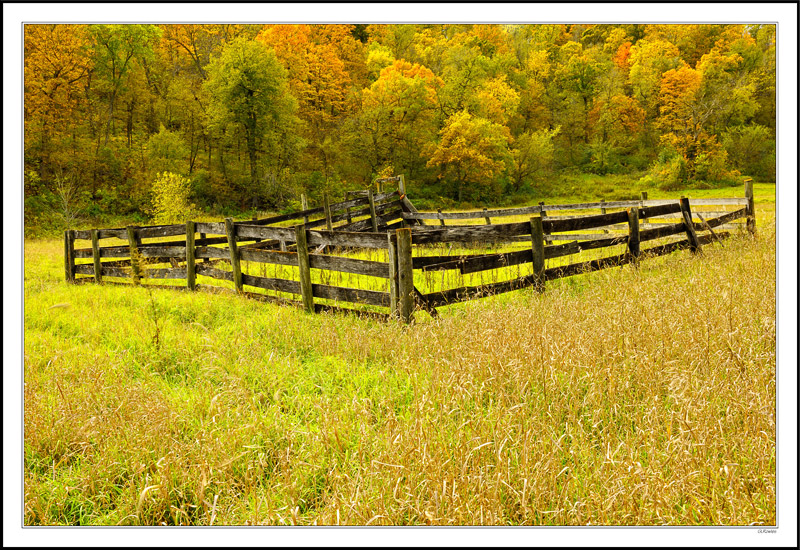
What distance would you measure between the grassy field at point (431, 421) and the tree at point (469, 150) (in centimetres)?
3688

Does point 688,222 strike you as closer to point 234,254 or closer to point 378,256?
point 378,256

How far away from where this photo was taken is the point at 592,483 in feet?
8.88

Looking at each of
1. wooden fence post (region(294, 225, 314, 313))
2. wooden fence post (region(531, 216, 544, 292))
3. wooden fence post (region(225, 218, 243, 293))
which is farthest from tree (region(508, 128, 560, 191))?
wooden fence post (region(294, 225, 314, 313))

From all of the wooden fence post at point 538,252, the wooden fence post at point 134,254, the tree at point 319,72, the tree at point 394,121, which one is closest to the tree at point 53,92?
the tree at point 319,72

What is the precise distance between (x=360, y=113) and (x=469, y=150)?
34.3 feet

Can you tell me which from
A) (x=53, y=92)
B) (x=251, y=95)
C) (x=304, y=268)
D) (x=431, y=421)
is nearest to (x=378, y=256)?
(x=304, y=268)

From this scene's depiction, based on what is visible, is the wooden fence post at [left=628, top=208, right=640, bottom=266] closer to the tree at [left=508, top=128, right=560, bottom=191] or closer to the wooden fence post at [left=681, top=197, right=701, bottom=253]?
the wooden fence post at [left=681, top=197, right=701, bottom=253]

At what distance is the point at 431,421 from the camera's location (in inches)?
134

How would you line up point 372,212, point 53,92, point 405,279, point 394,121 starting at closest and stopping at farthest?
point 405,279, point 372,212, point 53,92, point 394,121

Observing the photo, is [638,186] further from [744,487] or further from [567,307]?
[744,487]

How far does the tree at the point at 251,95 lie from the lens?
34562mm

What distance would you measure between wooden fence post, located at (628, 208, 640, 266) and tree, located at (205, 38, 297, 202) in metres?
32.8
